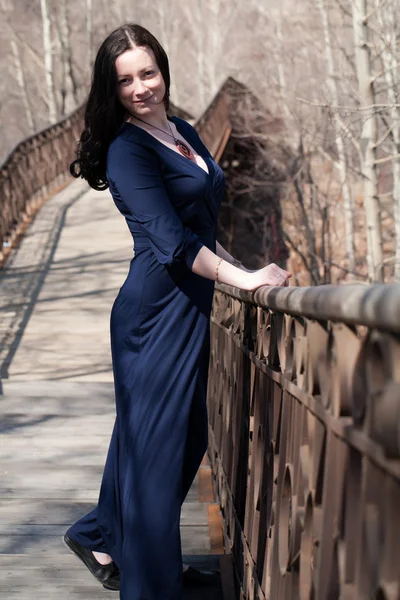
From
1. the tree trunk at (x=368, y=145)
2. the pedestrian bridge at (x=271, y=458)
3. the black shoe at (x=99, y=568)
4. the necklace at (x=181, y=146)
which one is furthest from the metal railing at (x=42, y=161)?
the necklace at (x=181, y=146)

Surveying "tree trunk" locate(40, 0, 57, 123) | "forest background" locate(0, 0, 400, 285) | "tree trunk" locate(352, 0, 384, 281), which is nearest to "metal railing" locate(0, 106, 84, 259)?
"tree trunk" locate(40, 0, 57, 123)

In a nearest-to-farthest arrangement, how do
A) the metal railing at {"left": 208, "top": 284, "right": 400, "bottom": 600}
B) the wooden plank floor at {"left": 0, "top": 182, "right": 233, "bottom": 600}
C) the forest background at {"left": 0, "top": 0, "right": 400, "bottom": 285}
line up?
1. the metal railing at {"left": 208, "top": 284, "right": 400, "bottom": 600}
2. the wooden plank floor at {"left": 0, "top": 182, "right": 233, "bottom": 600}
3. the forest background at {"left": 0, "top": 0, "right": 400, "bottom": 285}

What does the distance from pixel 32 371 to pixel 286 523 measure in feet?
27.9

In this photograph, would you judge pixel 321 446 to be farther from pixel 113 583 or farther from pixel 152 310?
pixel 113 583

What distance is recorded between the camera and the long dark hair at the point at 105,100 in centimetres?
290

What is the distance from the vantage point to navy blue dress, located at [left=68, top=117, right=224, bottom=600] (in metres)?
2.93

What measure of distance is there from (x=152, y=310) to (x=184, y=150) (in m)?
0.48

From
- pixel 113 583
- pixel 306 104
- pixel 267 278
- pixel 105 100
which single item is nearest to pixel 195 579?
pixel 113 583

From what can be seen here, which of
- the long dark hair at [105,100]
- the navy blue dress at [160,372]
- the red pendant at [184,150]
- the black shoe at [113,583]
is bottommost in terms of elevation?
the black shoe at [113,583]

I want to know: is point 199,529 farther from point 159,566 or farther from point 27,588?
point 159,566

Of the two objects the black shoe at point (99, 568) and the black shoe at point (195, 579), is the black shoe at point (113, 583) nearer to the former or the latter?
the black shoe at point (99, 568)

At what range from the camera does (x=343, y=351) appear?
5.15 feet

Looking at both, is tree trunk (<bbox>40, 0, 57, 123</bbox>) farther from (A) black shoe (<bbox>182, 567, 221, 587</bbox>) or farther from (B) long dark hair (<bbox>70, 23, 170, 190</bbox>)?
(A) black shoe (<bbox>182, 567, 221, 587</bbox>)

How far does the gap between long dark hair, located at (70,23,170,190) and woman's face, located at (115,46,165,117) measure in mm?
18
